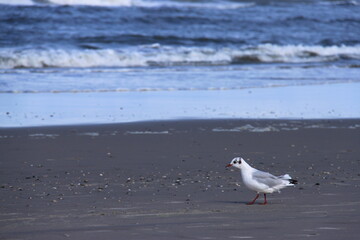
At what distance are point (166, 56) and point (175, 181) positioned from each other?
16.3 metres

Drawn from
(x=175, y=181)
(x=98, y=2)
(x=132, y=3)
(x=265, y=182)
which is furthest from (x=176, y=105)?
(x=132, y=3)

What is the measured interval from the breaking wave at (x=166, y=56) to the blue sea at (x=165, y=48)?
0.10 feet

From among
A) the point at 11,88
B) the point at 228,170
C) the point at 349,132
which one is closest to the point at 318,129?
the point at 349,132

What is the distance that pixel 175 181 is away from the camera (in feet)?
24.1

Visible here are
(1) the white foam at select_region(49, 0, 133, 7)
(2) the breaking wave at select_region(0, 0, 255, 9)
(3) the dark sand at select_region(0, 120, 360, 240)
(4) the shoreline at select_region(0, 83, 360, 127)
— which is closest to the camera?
(3) the dark sand at select_region(0, 120, 360, 240)

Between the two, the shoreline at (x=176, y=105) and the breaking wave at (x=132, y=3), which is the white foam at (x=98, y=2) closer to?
the breaking wave at (x=132, y=3)

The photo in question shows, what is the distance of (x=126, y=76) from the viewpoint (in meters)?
18.6

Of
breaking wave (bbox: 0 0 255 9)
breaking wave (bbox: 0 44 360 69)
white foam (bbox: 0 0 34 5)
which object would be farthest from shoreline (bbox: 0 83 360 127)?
breaking wave (bbox: 0 0 255 9)

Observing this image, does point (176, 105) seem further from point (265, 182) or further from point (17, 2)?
point (17, 2)

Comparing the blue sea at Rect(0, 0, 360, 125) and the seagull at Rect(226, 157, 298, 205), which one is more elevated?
the seagull at Rect(226, 157, 298, 205)

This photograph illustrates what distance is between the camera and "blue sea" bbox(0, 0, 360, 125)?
54.9 feet

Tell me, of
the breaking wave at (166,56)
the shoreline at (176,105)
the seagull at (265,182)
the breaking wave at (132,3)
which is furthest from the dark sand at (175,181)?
the breaking wave at (132,3)

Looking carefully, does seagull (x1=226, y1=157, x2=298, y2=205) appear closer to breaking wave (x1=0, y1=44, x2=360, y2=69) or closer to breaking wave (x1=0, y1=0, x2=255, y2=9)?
breaking wave (x1=0, y1=44, x2=360, y2=69)

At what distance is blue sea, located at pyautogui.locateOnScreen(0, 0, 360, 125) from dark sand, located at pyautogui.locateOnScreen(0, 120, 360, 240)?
188 centimetres
